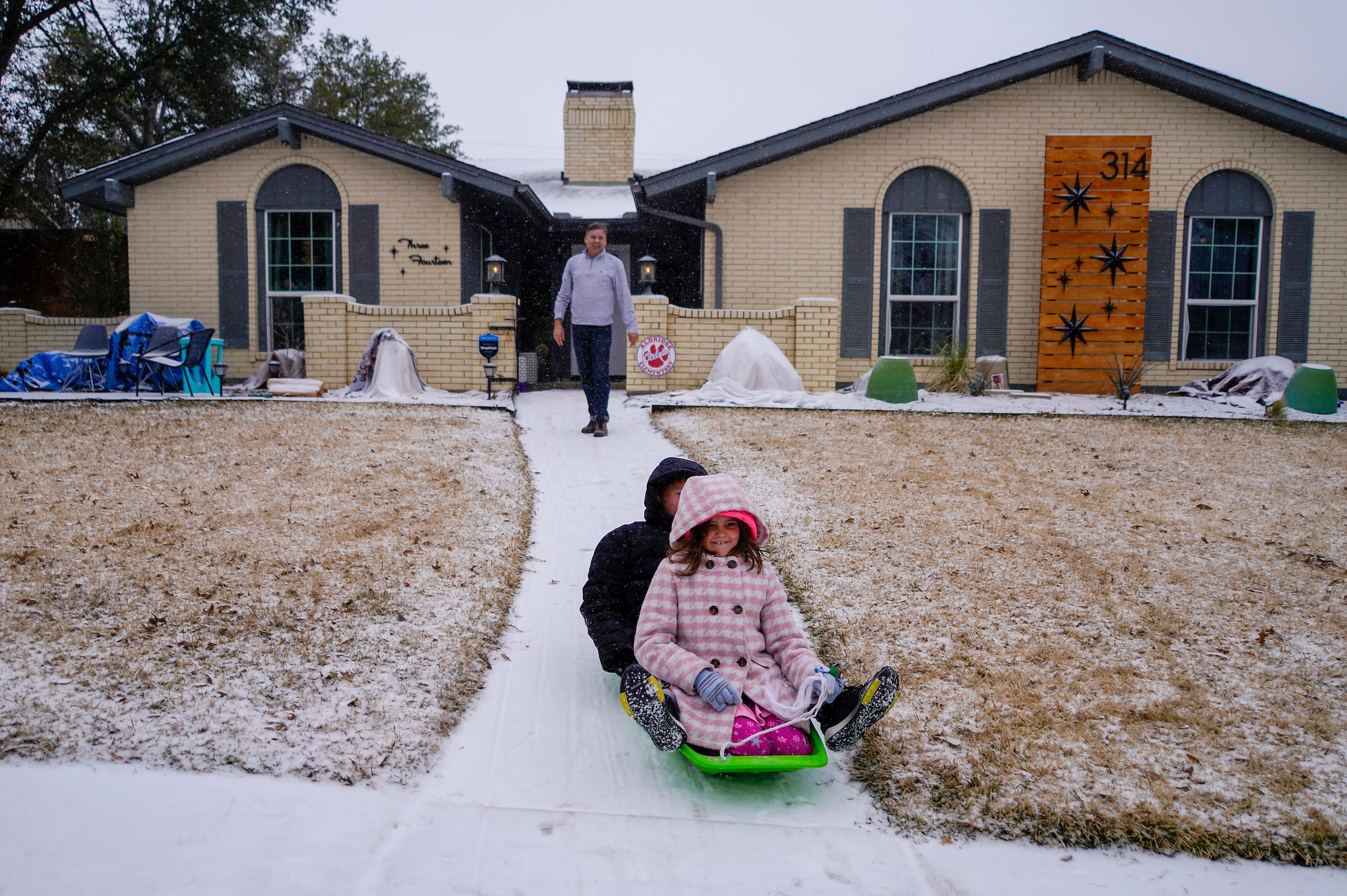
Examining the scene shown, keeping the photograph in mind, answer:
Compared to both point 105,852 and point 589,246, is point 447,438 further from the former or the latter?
point 105,852

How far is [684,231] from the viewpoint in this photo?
1426 cm

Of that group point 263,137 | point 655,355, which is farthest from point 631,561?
point 263,137

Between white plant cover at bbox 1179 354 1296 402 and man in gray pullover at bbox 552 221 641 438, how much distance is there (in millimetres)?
7585

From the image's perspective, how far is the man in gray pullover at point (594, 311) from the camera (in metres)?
7.38

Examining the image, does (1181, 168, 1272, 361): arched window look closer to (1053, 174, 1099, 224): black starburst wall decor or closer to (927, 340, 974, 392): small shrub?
(1053, 174, 1099, 224): black starburst wall decor

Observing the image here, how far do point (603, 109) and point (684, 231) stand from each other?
12.4 feet

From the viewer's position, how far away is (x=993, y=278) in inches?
461

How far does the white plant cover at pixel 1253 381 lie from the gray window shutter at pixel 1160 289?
65cm

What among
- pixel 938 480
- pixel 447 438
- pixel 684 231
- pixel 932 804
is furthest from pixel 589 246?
pixel 684 231

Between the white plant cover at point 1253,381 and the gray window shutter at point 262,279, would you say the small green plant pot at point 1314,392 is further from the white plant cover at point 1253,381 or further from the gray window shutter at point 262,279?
the gray window shutter at point 262,279

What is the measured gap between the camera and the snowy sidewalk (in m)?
2.06

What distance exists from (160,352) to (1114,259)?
37.9 ft

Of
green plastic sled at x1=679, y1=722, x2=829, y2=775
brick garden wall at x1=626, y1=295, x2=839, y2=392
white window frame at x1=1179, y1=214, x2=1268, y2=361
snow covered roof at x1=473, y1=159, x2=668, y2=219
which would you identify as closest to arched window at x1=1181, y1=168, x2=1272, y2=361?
white window frame at x1=1179, y1=214, x2=1268, y2=361

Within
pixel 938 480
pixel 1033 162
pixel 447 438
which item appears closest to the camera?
pixel 938 480
